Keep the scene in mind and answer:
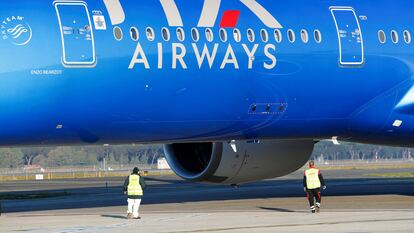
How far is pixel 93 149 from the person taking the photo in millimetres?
99875

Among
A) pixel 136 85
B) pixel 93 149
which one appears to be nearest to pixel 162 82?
pixel 136 85

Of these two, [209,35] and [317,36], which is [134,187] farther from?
[317,36]

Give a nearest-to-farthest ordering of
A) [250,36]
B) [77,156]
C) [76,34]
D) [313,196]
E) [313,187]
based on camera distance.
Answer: [76,34]
[250,36]
[313,196]
[313,187]
[77,156]

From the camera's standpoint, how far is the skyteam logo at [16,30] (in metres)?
22.1

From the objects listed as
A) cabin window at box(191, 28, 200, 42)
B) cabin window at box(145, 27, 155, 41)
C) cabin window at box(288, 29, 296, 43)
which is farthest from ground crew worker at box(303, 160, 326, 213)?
cabin window at box(145, 27, 155, 41)

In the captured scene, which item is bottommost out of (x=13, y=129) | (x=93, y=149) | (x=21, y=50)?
(x=13, y=129)

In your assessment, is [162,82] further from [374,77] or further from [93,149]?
[93,149]

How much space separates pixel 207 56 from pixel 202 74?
0.45m

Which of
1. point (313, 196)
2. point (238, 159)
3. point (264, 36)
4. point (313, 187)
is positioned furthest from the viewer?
point (238, 159)

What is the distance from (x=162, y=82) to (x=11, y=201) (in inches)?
572

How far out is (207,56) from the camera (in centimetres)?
2453

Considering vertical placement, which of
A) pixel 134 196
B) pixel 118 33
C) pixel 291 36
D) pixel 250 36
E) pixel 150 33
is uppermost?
pixel 291 36

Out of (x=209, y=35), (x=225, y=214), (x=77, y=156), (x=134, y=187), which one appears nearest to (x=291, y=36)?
(x=209, y=35)

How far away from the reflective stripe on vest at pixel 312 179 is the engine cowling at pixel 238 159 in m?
2.59
